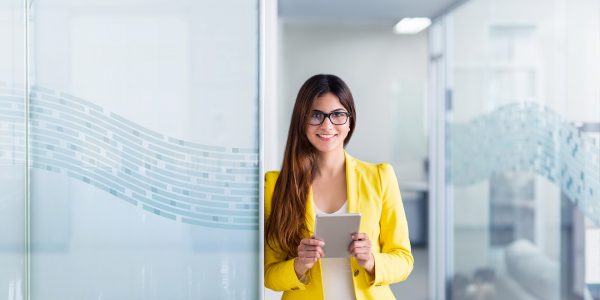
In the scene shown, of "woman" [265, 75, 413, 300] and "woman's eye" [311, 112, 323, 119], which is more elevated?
"woman's eye" [311, 112, 323, 119]

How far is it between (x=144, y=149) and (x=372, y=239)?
35.2 inches

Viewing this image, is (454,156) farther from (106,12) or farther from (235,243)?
(106,12)

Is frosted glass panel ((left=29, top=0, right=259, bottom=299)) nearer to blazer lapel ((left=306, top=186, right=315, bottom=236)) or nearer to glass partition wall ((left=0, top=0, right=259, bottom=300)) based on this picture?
glass partition wall ((left=0, top=0, right=259, bottom=300))

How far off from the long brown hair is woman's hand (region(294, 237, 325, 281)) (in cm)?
11

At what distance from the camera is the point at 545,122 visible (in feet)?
13.6

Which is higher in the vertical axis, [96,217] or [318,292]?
[96,217]

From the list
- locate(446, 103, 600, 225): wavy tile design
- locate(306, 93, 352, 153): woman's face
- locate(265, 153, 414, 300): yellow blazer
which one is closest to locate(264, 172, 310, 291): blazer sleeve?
locate(265, 153, 414, 300): yellow blazer

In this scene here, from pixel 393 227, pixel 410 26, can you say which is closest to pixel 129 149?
pixel 393 227

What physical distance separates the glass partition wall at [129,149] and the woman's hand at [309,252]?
382 millimetres

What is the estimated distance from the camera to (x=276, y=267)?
2.28 m

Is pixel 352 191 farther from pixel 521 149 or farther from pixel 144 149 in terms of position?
pixel 521 149

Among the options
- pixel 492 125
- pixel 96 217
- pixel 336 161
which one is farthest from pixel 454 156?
pixel 96 217

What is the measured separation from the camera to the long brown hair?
7.20ft

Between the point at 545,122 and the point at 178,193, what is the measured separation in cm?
266
